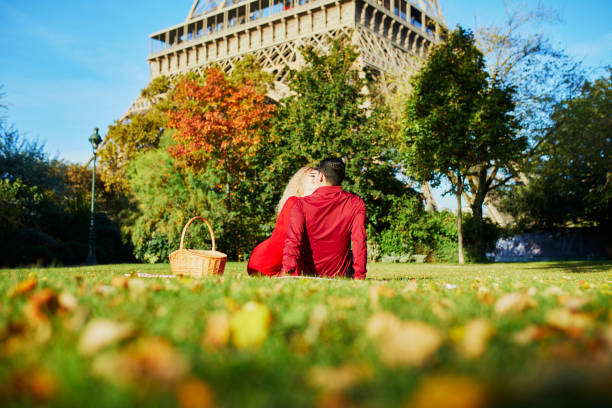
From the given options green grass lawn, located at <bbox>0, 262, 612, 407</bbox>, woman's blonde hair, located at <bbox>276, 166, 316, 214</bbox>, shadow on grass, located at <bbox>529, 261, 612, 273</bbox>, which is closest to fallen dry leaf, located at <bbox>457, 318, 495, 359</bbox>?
green grass lawn, located at <bbox>0, 262, 612, 407</bbox>

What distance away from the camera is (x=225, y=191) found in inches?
698

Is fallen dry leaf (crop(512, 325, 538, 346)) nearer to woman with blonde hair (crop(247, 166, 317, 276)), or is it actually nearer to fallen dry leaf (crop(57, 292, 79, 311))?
fallen dry leaf (crop(57, 292, 79, 311))

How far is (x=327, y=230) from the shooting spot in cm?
457

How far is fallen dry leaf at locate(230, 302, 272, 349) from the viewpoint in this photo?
1179 millimetres

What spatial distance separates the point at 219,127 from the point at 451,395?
1713 cm

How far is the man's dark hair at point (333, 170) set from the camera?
4.59 m

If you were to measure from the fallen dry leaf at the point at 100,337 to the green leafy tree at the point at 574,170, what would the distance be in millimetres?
14279

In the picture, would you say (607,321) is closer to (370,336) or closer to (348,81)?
(370,336)

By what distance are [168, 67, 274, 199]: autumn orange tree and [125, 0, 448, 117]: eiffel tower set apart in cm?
931

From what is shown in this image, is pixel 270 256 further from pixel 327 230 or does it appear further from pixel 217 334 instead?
pixel 217 334

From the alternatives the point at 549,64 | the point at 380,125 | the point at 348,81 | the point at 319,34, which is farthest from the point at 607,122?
the point at 319,34

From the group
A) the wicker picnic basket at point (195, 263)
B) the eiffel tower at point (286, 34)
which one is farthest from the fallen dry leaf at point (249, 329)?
the eiffel tower at point (286, 34)

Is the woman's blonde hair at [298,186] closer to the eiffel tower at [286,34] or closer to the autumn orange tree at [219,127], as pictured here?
the autumn orange tree at [219,127]

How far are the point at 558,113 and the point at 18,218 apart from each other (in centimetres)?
1962
